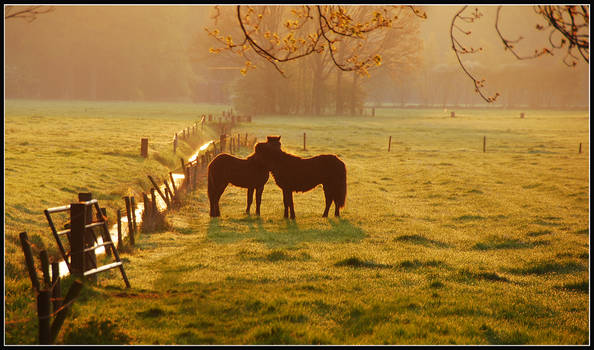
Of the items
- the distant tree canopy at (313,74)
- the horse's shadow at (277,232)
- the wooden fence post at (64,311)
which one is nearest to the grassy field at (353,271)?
the horse's shadow at (277,232)

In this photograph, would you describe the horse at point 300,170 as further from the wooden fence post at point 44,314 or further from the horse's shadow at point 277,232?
the wooden fence post at point 44,314

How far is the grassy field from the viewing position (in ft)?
30.9

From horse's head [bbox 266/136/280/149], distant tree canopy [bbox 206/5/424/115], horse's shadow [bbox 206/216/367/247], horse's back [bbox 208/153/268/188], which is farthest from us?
distant tree canopy [bbox 206/5/424/115]

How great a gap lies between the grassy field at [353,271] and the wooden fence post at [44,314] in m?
0.67

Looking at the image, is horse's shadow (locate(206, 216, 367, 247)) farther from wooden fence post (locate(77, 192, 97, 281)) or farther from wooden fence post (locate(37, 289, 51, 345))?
wooden fence post (locate(37, 289, 51, 345))

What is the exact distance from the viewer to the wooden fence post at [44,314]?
7812 millimetres

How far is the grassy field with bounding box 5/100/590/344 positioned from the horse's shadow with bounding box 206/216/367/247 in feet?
0.19

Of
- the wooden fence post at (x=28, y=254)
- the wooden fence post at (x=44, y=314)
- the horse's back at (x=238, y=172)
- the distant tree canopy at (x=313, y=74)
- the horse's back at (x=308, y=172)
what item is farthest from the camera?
the distant tree canopy at (x=313, y=74)

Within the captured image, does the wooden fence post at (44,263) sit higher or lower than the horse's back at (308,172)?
lower

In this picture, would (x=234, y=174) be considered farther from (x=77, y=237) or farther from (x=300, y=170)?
(x=77, y=237)

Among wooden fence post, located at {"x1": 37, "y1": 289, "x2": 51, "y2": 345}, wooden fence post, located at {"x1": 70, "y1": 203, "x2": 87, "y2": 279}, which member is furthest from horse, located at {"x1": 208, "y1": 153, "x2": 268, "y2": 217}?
wooden fence post, located at {"x1": 37, "y1": 289, "x2": 51, "y2": 345}

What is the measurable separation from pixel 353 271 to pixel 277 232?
476cm

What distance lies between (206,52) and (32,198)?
3289 inches

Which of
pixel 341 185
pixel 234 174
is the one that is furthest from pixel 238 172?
pixel 341 185
